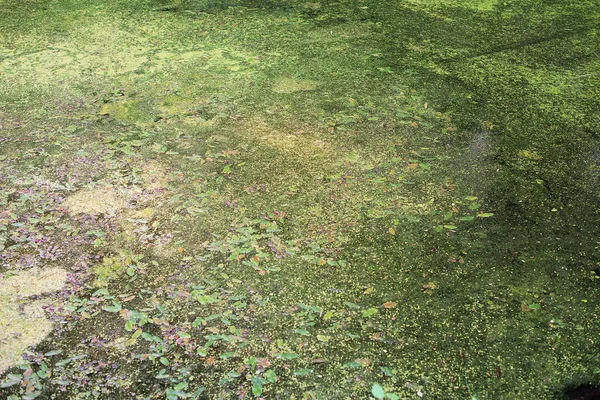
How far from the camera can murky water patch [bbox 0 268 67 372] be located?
1.58 metres

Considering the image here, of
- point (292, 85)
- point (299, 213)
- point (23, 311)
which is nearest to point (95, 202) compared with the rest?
point (23, 311)

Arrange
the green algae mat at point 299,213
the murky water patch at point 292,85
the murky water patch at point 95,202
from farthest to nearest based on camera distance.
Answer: the murky water patch at point 292,85
the murky water patch at point 95,202
the green algae mat at point 299,213

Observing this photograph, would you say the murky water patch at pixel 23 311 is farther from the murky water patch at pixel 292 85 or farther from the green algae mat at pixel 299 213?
the murky water patch at pixel 292 85

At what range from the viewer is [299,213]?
6.80 feet

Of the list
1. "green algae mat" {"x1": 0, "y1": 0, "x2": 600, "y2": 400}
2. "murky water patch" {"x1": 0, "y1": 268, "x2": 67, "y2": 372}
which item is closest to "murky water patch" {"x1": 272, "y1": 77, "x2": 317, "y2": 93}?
"green algae mat" {"x1": 0, "y1": 0, "x2": 600, "y2": 400}

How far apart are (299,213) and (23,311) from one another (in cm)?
93

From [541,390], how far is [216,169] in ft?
4.60

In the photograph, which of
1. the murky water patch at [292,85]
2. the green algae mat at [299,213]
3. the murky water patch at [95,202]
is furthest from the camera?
the murky water patch at [292,85]

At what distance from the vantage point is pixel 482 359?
154 cm

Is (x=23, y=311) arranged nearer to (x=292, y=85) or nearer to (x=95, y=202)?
(x=95, y=202)

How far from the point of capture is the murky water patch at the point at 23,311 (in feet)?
5.19

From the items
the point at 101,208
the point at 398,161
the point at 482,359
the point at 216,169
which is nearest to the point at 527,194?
the point at 398,161

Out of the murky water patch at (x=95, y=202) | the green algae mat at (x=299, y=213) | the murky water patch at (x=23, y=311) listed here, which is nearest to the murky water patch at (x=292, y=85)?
the green algae mat at (x=299, y=213)

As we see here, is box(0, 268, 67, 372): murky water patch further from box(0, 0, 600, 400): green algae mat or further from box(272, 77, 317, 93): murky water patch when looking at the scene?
box(272, 77, 317, 93): murky water patch
